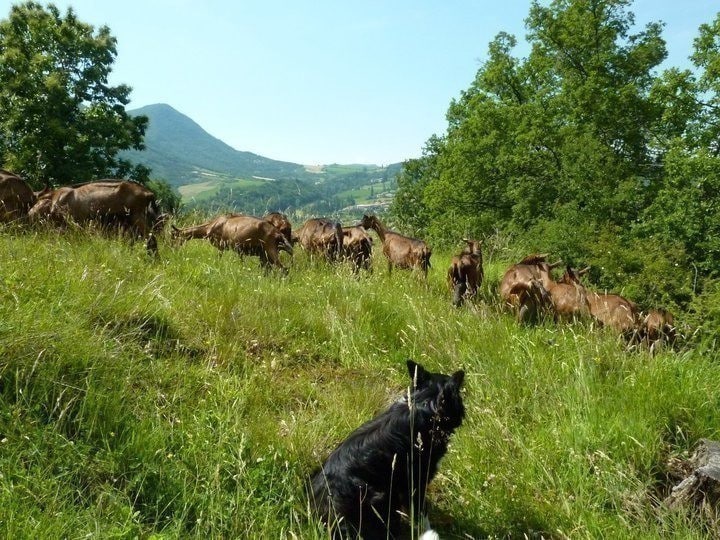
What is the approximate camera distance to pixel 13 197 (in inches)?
301

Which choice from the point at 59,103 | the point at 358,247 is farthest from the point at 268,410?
the point at 59,103

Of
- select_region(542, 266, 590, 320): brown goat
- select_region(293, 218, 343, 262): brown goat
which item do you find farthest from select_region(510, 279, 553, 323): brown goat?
select_region(293, 218, 343, 262): brown goat

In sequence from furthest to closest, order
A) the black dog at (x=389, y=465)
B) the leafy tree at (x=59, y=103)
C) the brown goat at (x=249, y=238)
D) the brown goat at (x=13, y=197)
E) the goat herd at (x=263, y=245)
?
the leafy tree at (x=59, y=103) < the brown goat at (x=249, y=238) < the brown goat at (x=13, y=197) < the goat herd at (x=263, y=245) < the black dog at (x=389, y=465)

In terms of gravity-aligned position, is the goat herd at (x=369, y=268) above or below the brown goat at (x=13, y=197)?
below

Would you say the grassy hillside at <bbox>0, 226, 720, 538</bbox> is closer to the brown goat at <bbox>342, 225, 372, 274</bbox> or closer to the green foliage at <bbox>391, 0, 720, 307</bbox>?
the brown goat at <bbox>342, 225, 372, 274</bbox>

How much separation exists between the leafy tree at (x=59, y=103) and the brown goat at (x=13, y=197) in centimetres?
1536

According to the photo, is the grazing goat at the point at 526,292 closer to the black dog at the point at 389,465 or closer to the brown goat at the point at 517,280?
the brown goat at the point at 517,280

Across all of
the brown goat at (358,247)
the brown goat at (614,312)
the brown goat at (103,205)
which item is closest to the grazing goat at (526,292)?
the brown goat at (614,312)

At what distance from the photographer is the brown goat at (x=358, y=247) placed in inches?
391

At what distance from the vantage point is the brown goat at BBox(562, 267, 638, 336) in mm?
6789

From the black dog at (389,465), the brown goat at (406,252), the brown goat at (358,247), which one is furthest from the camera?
the brown goat at (358,247)

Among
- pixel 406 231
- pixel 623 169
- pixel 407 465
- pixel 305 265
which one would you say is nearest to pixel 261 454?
pixel 407 465

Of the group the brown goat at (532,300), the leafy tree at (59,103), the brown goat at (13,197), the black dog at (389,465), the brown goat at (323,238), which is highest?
the leafy tree at (59,103)

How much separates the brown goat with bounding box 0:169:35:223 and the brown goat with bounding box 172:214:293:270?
2142mm
